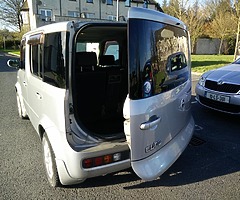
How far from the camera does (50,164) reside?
2371 millimetres

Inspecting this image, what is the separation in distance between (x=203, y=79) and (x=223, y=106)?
2.72ft

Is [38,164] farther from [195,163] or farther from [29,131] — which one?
[195,163]

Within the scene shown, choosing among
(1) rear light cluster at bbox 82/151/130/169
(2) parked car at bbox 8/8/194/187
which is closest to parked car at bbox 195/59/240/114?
(2) parked car at bbox 8/8/194/187

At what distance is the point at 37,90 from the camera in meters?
2.69

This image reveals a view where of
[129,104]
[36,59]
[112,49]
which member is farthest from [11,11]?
[129,104]

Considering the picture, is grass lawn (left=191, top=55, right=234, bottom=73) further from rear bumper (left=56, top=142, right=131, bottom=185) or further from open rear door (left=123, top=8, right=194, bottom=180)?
rear bumper (left=56, top=142, right=131, bottom=185)

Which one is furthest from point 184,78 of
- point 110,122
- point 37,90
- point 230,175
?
point 37,90

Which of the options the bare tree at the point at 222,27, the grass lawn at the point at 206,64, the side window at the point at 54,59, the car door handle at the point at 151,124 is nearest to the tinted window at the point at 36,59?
the side window at the point at 54,59

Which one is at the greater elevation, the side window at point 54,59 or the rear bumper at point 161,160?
the side window at point 54,59

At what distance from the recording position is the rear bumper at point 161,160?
2.00 meters

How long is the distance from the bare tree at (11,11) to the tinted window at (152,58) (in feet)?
130

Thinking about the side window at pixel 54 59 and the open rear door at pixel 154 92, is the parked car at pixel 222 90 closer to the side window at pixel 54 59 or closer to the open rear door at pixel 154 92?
the open rear door at pixel 154 92

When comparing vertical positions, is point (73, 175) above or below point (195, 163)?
above

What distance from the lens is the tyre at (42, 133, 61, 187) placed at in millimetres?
2284
